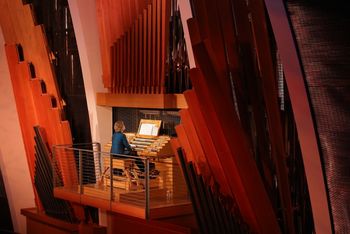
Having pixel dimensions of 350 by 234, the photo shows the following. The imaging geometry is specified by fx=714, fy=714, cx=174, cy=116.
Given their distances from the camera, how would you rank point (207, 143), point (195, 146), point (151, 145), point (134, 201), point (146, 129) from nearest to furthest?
point (207, 143) → point (195, 146) → point (134, 201) → point (151, 145) → point (146, 129)

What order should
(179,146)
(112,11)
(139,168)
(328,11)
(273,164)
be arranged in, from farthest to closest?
1. (112,11)
2. (139,168)
3. (179,146)
4. (273,164)
5. (328,11)

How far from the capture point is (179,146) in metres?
8.35

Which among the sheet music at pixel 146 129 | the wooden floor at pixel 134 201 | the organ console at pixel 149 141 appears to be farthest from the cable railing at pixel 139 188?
the sheet music at pixel 146 129

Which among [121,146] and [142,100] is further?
[142,100]

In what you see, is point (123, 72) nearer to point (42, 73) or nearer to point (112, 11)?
point (112, 11)

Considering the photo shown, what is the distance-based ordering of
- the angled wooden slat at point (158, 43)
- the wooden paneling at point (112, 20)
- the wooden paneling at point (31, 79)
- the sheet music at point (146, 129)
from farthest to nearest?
the wooden paneling at point (31, 79), the sheet music at point (146, 129), the wooden paneling at point (112, 20), the angled wooden slat at point (158, 43)

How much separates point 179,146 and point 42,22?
191 inches

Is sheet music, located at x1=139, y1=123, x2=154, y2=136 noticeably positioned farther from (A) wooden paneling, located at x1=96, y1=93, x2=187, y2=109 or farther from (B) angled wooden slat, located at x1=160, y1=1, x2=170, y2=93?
(B) angled wooden slat, located at x1=160, y1=1, x2=170, y2=93

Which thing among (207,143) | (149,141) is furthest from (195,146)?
(149,141)

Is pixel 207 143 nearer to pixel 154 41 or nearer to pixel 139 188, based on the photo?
pixel 139 188

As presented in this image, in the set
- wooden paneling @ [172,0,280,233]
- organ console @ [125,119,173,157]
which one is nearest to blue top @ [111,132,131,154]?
organ console @ [125,119,173,157]

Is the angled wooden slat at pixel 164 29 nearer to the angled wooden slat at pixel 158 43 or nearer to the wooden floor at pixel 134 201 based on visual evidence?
the angled wooden slat at pixel 158 43

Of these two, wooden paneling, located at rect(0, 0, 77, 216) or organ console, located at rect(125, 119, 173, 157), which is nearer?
organ console, located at rect(125, 119, 173, 157)

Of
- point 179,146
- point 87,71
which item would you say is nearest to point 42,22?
point 87,71
